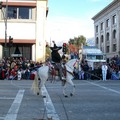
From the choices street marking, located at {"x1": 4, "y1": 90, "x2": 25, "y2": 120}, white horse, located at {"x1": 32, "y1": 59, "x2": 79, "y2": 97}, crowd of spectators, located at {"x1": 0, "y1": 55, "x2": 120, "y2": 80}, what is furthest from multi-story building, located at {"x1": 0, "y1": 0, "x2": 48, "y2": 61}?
street marking, located at {"x1": 4, "y1": 90, "x2": 25, "y2": 120}

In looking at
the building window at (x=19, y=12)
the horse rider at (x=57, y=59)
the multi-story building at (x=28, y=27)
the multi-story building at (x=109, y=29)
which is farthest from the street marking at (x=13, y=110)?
the multi-story building at (x=109, y=29)

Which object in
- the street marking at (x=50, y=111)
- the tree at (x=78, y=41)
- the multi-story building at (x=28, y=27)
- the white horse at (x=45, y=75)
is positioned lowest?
the street marking at (x=50, y=111)

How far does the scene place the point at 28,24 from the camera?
46.1 meters

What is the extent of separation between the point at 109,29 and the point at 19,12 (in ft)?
121

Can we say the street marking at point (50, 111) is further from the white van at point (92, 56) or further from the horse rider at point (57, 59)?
the white van at point (92, 56)

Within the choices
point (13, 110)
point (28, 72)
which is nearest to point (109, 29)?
point (28, 72)

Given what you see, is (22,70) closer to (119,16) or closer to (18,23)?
(18,23)

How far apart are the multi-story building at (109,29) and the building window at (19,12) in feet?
92.1

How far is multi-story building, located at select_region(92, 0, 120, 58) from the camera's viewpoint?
7343 centimetres

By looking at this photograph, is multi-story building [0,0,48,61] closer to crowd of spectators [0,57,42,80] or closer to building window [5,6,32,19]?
building window [5,6,32,19]

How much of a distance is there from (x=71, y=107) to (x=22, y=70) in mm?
21864

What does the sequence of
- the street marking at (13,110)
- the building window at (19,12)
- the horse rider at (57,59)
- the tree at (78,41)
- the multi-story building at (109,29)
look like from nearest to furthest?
1. the street marking at (13,110)
2. the horse rider at (57,59)
3. the building window at (19,12)
4. the multi-story building at (109,29)
5. the tree at (78,41)

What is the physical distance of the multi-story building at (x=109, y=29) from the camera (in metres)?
73.4

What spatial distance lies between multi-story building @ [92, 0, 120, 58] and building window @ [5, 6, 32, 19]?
2807cm
